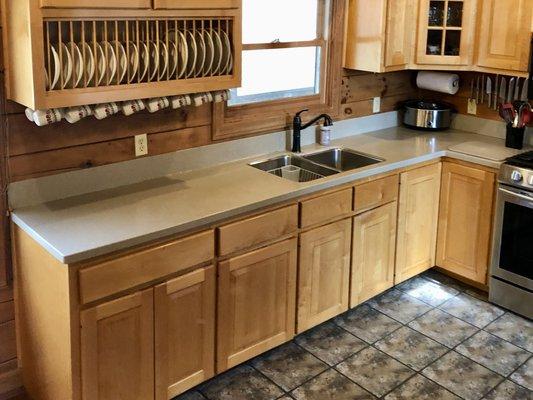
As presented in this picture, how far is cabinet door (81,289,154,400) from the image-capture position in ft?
7.96

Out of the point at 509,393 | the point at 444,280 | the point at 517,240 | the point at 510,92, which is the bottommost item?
the point at 509,393

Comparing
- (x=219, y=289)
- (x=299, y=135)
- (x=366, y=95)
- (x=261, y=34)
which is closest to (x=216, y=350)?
(x=219, y=289)

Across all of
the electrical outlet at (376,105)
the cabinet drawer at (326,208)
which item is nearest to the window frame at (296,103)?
the electrical outlet at (376,105)

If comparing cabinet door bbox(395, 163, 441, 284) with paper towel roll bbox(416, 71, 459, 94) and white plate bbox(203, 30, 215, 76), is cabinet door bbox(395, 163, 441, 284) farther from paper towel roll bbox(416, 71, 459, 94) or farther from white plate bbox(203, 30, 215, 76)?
white plate bbox(203, 30, 215, 76)

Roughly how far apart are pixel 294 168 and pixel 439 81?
1.25 metres

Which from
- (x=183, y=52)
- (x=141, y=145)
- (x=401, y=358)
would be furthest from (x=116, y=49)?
(x=401, y=358)

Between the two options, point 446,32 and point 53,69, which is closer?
point 53,69

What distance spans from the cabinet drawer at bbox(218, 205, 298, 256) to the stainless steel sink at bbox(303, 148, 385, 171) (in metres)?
0.69

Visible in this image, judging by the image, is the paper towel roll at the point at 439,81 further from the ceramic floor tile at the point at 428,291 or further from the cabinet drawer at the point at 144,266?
the cabinet drawer at the point at 144,266

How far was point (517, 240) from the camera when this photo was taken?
3541 millimetres

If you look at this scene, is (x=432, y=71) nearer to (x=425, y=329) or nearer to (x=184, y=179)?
(x=425, y=329)

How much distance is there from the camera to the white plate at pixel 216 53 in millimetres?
2801

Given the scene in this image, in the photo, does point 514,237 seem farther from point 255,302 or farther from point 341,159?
point 255,302

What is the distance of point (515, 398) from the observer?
294cm
